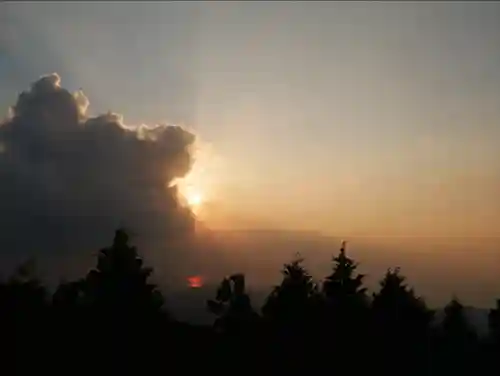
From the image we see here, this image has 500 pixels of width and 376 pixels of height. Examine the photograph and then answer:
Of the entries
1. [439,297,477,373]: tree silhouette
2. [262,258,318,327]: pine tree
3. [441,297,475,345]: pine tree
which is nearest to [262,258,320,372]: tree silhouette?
[262,258,318,327]: pine tree

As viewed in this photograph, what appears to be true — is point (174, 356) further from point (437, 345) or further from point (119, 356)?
point (437, 345)

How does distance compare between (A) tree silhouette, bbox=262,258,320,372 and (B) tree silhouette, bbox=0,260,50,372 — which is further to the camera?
(A) tree silhouette, bbox=262,258,320,372

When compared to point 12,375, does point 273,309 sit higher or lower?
higher

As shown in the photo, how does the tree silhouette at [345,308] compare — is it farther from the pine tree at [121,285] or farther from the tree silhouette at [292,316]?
the pine tree at [121,285]

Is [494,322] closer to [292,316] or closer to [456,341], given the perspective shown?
[456,341]

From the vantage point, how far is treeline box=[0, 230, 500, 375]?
26.8 meters

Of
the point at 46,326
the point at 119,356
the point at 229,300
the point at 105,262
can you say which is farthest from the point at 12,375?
the point at 229,300

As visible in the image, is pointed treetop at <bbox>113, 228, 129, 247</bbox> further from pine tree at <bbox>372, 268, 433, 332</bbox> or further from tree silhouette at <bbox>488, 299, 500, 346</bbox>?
tree silhouette at <bbox>488, 299, 500, 346</bbox>

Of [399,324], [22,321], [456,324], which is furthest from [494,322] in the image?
[22,321]

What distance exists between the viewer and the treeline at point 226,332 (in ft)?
87.8

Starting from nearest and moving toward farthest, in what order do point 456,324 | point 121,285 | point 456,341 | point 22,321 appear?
point 22,321
point 121,285
point 456,341
point 456,324

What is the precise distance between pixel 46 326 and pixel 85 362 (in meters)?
1.96

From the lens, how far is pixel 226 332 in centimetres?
3303

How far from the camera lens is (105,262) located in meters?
32.4
